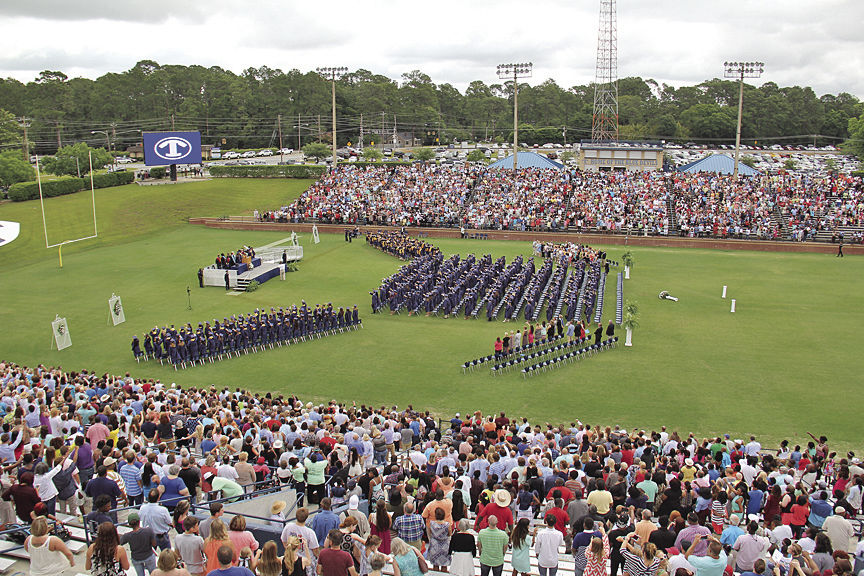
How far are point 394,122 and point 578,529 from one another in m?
105

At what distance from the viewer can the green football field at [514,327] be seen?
58.6 feet

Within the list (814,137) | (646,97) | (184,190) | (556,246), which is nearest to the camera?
(556,246)

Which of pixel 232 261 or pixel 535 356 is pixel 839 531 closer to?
pixel 535 356

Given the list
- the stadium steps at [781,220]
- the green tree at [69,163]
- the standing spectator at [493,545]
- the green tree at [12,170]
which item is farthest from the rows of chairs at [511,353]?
the green tree at [69,163]

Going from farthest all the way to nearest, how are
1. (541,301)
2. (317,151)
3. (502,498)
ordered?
(317,151) → (541,301) → (502,498)

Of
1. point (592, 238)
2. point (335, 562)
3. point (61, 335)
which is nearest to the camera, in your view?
point (335, 562)

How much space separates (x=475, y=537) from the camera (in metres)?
8.47

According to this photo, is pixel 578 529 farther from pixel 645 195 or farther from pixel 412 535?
pixel 645 195

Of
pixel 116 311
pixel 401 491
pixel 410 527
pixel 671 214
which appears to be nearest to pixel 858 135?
pixel 671 214

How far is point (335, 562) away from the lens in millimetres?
6832

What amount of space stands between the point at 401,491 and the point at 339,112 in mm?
96924

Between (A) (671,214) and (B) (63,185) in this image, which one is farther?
(B) (63,185)

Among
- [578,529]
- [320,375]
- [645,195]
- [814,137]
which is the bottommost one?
[320,375]

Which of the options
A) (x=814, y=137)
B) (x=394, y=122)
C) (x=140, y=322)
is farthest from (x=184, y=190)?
(x=814, y=137)
